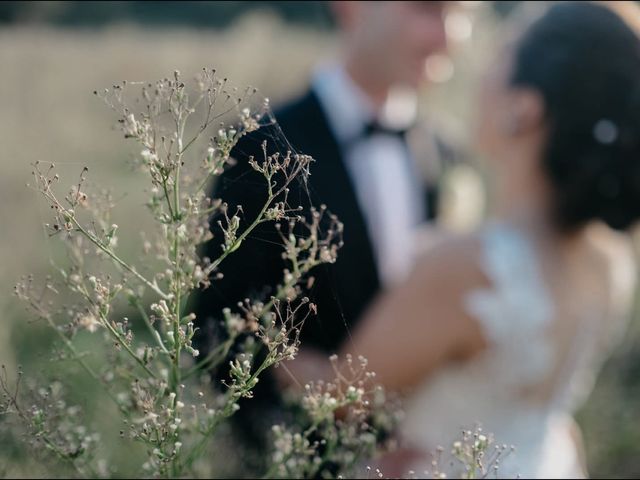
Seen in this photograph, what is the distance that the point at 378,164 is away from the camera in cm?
325

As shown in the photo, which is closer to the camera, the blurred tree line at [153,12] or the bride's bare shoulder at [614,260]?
the bride's bare shoulder at [614,260]

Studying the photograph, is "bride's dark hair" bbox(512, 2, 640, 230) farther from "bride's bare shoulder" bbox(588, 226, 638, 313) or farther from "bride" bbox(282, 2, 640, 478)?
"bride's bare shoulder" bbox(588, 226, 638, 313)

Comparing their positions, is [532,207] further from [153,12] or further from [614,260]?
[153,12]

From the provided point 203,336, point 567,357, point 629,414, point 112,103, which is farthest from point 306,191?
point 629,414

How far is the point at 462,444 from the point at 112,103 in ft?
1.50

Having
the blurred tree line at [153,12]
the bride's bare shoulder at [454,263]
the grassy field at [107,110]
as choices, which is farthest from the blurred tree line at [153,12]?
the bride's bare shoulder at [454,263]

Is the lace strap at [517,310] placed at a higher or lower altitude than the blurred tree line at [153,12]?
lower

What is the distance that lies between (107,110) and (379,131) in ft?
11.6

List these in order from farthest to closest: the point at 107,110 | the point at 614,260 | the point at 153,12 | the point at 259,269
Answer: the point at 153,12 → the point at 107,110 → the point at 614,260 → the point at 259,269

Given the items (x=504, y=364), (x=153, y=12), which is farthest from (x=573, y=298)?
(x=153, y=12)

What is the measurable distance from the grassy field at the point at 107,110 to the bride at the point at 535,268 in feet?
2.19

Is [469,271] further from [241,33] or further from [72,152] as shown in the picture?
[241,33]

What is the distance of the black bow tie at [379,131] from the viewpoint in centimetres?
318

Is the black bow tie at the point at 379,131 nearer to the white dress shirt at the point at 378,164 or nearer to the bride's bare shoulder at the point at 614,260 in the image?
the white dress shirt at the point at 378,164
